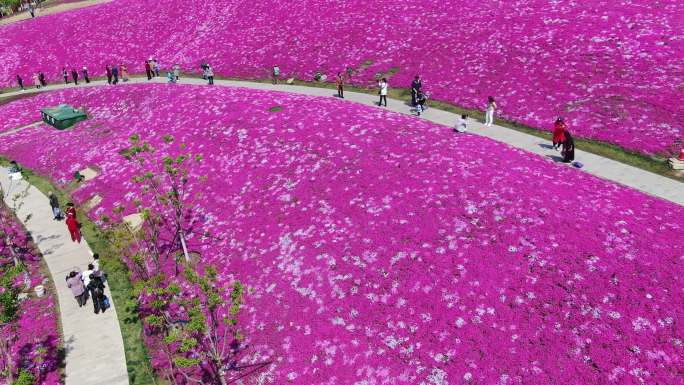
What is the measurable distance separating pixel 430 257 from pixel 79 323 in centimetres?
1468

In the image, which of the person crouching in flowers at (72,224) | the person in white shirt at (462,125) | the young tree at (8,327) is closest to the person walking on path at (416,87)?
the person in white shirt at (462,125)

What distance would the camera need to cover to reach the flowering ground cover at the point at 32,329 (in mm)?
16422

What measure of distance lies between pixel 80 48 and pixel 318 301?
59094 millimetres

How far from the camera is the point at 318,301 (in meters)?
17.1

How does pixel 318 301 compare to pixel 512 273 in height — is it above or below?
below

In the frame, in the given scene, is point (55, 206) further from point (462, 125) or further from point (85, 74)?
point (85, 74)

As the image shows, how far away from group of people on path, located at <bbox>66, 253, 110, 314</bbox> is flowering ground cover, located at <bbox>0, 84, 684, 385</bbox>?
14.4 ft

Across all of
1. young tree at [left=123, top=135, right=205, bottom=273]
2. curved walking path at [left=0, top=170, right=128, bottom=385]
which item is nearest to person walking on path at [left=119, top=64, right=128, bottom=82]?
curved walking path at [left=0, top=170, right=128, bottom=385]

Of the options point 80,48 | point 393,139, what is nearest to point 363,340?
point 393,139

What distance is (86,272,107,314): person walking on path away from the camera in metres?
18.8

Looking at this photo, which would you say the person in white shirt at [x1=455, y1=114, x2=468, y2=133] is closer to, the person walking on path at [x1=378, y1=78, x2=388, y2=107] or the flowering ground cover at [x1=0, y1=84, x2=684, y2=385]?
the flowering ground cover at [x1=0, y1=84, x2=684, y2=385]

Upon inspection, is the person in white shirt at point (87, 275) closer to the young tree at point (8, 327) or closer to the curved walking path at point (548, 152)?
the young tree at point (8, 327)

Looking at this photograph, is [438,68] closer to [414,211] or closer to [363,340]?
[414,211]

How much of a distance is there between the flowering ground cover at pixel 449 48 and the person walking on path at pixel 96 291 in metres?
26.0
